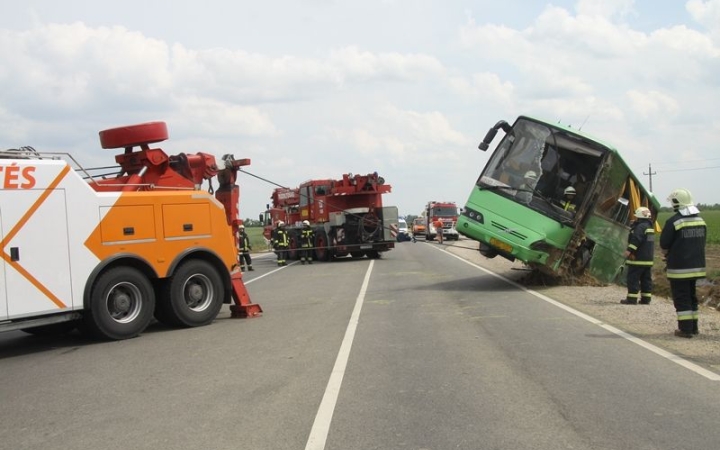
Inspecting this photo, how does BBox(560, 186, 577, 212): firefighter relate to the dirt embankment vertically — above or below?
above

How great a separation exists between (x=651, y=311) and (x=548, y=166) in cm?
442

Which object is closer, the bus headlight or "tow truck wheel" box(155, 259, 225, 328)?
"tow truck wheel" box(155, 259, 225, 328)

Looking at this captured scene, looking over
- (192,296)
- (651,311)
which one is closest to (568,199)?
(651,311)

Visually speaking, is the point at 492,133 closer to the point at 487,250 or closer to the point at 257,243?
the point at 487,250

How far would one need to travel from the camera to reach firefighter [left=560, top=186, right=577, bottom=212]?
579 inches

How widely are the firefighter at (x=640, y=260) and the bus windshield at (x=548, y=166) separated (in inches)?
85.6

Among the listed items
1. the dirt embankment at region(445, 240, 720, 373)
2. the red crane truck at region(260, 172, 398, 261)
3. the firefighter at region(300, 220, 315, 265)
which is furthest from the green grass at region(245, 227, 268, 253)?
the dirt embankment at region(445, 240, 720, 373)

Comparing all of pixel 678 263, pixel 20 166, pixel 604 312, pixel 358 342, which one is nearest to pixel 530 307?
pixel 604 312

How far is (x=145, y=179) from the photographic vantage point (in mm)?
11039

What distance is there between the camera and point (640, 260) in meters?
12.4

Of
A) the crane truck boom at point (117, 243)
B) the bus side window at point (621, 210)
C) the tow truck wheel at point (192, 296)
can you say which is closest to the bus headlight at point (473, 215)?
the bus side window at point (621, 210)

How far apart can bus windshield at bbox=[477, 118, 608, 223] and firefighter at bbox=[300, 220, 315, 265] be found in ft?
47.3

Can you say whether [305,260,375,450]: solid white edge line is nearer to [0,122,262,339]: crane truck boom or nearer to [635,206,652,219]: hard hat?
[0,122,262,339]: crane truck boom

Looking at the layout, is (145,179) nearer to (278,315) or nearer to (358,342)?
(278,315)
